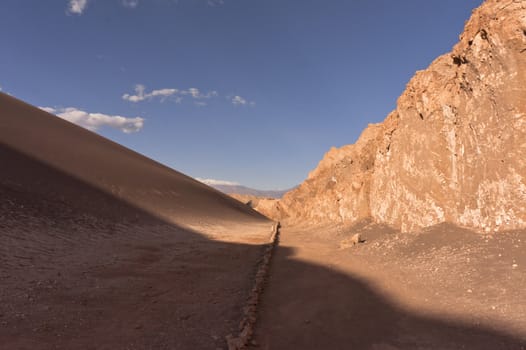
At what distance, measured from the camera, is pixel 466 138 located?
10.9 metres

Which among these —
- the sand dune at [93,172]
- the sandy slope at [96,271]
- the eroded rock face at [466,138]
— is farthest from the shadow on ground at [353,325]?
the sand dune at [93,172]

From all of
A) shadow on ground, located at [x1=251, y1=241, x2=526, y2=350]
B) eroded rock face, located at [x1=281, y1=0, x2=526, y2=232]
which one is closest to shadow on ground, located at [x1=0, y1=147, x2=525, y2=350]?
shadow on ground, located at [x1=251, y1=241, x2=526, y2=350]

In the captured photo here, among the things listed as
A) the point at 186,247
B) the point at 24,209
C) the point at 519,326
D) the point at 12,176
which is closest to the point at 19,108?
the point at 12,176

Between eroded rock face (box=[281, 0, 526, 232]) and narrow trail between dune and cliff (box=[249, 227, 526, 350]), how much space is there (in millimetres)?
2571

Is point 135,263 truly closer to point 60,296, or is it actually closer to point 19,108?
point 60,296

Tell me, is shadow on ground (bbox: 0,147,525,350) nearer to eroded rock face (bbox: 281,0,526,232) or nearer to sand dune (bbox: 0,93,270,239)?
eroded rock face (bbox: 281,0,526,232)

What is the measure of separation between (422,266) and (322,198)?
21604 millimetres

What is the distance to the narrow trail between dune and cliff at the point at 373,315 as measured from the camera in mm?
5082

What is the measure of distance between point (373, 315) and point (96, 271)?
786 cm

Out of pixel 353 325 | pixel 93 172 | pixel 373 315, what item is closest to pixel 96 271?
pixel 353 325

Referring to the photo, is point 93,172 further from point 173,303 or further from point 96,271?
point 173,303

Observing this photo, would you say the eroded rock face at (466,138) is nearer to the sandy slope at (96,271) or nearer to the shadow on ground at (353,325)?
the shadow on ground at (353,325)

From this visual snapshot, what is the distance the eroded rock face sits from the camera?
29.2ft

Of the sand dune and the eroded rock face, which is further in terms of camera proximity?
the sand dune
